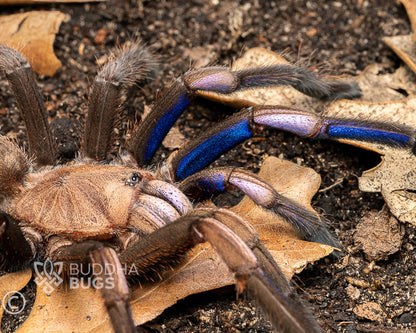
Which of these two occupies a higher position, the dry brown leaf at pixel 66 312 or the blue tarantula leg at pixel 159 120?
the blue tarantula leg at pixel 159 120

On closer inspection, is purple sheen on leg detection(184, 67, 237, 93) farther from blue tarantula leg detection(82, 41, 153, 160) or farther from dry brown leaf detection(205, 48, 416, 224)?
blue tarantula leg detection(82, 41, 153, 160)

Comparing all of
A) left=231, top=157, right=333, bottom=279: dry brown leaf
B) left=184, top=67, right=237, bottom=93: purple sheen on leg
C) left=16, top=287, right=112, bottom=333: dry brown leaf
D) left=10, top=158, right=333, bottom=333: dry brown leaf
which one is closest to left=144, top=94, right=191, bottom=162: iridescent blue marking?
left=184, top=67, right=237, bottom=93: purple sheen on leg

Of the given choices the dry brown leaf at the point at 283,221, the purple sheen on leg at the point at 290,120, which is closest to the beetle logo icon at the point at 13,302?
the dry brown leaf at the point at 283,221

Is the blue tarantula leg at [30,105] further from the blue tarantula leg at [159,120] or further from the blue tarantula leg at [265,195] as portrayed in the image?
the blue tarantula leg at [265,195]

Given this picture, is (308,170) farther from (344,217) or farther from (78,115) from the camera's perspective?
(78,115)

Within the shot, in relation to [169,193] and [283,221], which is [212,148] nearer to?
[169,193]

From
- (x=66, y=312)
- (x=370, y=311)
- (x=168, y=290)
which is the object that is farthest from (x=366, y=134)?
(x=66, y=312)

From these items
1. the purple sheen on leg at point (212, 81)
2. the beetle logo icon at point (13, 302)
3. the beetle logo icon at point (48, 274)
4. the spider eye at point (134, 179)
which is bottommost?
the beetle logo icon at point (13, 302)
